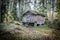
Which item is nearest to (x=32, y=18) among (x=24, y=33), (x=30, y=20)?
(x=30, y=20)

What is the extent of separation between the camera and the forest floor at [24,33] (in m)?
3.36

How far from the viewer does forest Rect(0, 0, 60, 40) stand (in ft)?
11.1

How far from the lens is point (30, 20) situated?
346 centimetres

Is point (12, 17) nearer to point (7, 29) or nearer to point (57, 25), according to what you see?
point (7, 29)

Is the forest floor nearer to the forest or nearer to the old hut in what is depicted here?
the forest

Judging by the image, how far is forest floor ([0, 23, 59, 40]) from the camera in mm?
3361

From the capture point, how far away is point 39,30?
339 centimetres

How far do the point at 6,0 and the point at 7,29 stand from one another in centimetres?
61

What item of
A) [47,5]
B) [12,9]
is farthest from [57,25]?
[12,9]

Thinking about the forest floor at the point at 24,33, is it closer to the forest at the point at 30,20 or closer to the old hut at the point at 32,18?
the forest at the point at 30,20

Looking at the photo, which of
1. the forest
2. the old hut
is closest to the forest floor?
the forest

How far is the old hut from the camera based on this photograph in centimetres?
343

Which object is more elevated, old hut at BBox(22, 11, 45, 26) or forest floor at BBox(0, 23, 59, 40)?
old hut at BBox(22, 11, 45, 26)

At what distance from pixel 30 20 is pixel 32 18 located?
6 centimetres
